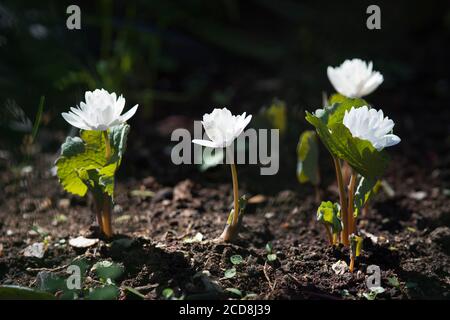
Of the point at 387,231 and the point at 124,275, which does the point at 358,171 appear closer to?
the point at 387,231

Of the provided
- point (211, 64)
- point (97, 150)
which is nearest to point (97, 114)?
point (97, 150)

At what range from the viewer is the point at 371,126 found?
1.56 metres

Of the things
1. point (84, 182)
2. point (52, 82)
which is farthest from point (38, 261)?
point (52, 82)

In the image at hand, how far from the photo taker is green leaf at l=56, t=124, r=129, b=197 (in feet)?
5.57

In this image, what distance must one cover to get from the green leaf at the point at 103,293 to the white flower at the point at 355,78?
85 centimetres

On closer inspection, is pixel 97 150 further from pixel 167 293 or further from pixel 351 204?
pixel 351 204

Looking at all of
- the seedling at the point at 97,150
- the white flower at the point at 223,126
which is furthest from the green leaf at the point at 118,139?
the white flower at the point at 223,126

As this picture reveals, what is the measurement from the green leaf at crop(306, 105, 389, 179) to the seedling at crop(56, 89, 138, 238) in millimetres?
453

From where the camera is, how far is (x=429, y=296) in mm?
1613

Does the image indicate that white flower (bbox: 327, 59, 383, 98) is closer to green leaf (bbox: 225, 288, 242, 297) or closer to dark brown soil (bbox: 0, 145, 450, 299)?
dark brown soil (bbox: 0, 145, 450, 299)

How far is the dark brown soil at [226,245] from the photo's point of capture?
64.3 inches

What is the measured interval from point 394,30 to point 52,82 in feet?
5.70
